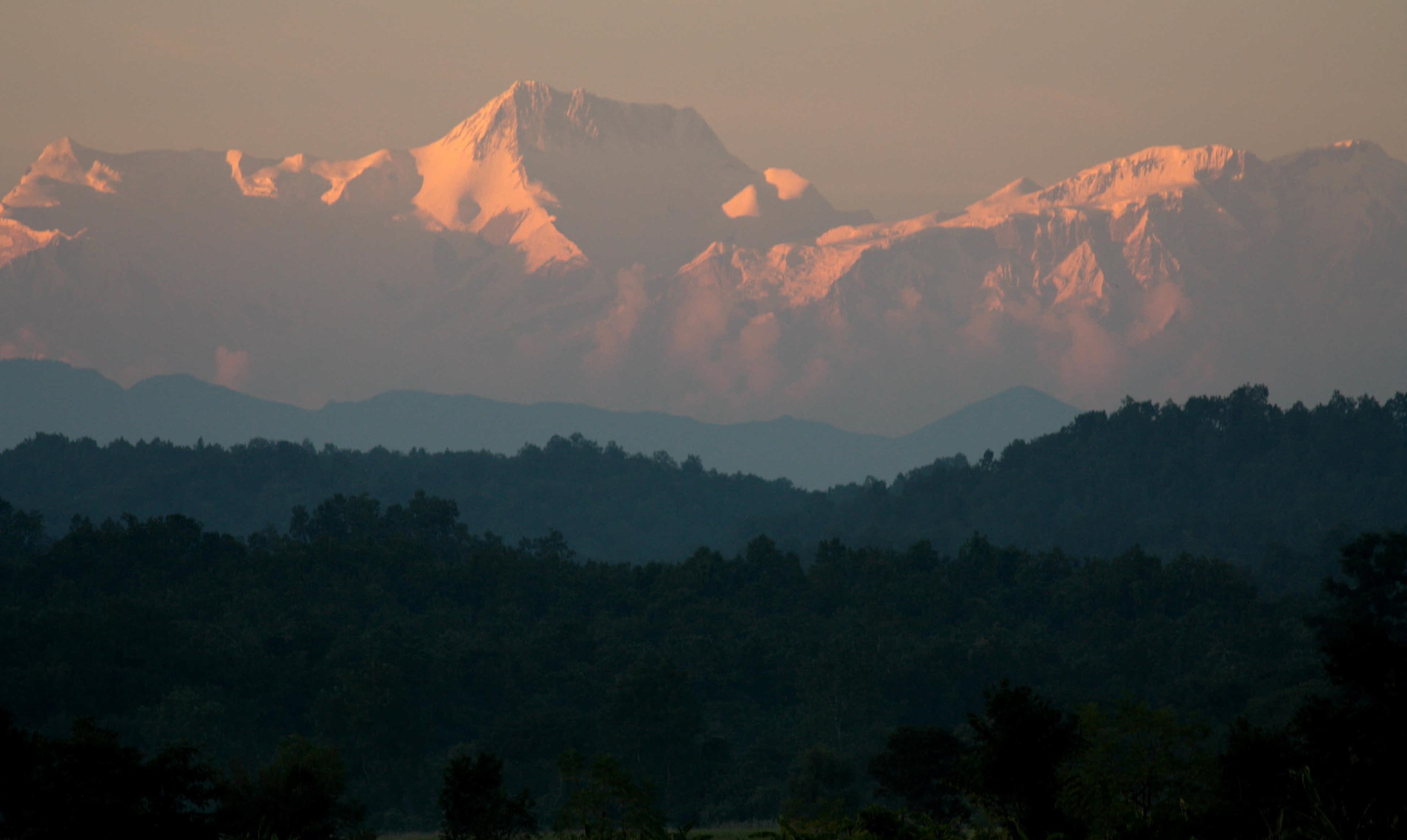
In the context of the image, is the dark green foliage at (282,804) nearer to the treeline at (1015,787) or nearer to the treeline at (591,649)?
the treeline at (1015,787)

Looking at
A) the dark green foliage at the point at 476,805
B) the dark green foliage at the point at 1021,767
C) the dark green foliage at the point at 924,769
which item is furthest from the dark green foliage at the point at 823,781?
the dark green foliage at the point at 1021,767

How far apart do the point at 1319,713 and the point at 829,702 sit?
200 ft

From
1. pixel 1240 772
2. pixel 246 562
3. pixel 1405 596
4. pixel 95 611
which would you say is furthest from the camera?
pixel 246 562

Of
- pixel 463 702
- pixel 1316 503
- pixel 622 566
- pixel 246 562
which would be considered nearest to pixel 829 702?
pixel 463 702

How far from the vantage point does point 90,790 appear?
25078 millimetres

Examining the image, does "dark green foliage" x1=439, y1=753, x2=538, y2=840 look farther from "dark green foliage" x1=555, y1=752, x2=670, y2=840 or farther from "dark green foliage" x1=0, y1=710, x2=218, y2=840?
"dark green foliage" x1=0, y1=710, x2=218, y2=840

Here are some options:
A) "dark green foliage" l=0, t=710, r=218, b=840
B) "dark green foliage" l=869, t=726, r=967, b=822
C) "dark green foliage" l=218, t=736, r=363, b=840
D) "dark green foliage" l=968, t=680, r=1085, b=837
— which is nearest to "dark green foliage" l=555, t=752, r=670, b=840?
"dark green foliage" l=968, t=680, r=1085, b=837

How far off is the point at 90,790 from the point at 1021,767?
16.1m

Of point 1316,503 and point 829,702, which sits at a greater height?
point 1316,503

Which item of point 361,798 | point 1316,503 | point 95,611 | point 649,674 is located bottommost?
point 361,798

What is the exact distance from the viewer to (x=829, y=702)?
89000 mm

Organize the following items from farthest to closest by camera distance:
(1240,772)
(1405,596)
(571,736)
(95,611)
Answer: (95,611)
(571,736)
(1405,596)
(1240,772)

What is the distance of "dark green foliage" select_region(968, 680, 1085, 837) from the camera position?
2448 cm

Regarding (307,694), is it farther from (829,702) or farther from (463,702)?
(829,702)
